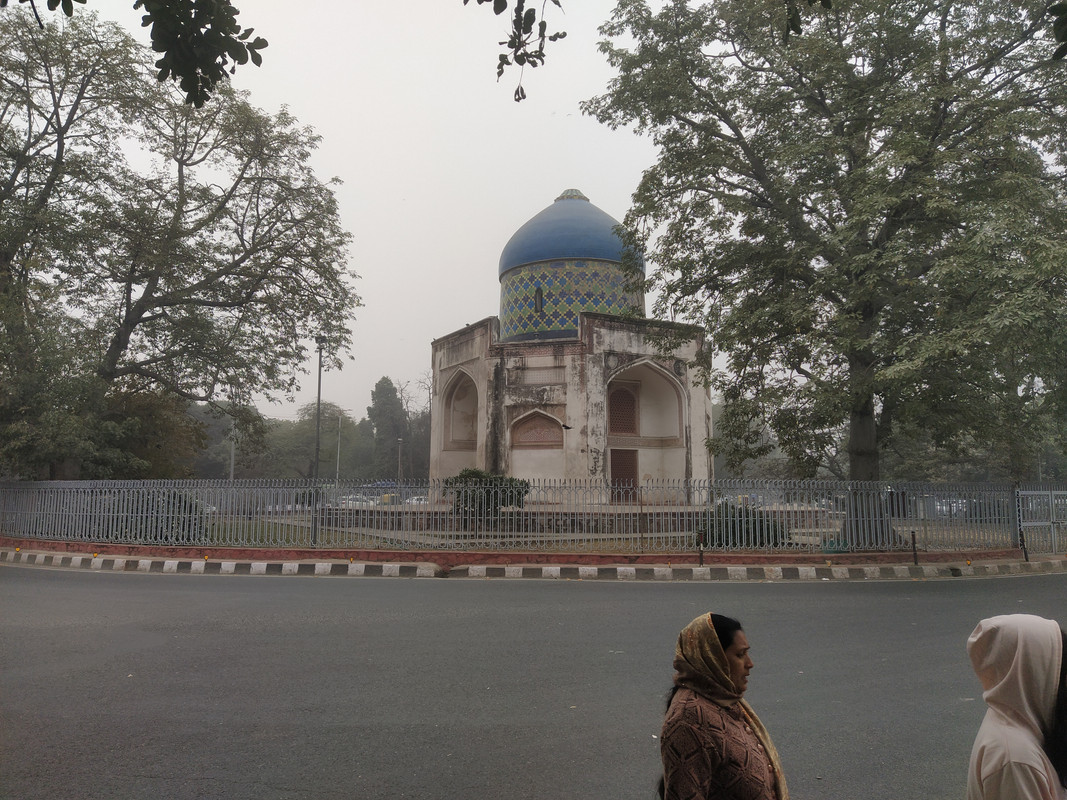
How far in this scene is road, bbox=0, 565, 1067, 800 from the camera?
3.36 meters

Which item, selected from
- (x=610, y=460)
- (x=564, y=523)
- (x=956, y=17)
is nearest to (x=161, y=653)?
(x=564, y=523)

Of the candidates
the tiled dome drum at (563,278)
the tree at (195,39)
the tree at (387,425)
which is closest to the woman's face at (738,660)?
the tree at (195,39)

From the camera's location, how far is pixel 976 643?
6.03 ft

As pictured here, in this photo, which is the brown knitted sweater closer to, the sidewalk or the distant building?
the sidewalk

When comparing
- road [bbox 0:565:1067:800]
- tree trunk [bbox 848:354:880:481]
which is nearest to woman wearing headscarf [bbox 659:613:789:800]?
road [bbox 0:565:1067:800]

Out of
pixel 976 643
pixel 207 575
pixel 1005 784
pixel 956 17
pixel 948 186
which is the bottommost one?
pixel 207 575

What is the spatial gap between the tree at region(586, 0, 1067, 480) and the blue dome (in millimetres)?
8207

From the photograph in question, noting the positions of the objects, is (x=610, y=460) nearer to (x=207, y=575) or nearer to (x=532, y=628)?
(x=207, y=575)

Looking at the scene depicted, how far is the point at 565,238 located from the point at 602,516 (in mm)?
12534

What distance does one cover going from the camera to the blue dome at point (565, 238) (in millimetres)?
22359

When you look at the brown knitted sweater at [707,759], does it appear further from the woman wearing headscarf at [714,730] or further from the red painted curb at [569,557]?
the red painted curb at [569,557]

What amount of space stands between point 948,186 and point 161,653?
1168 centimetres

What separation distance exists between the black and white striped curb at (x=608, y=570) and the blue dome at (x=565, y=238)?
43.5ft

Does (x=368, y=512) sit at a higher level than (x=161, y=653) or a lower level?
higher
